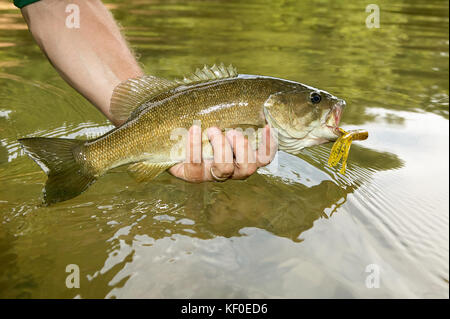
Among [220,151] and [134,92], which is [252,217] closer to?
[220,151]

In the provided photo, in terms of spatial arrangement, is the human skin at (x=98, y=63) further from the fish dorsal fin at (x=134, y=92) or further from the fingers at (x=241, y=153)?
the fish dorsal fin at (x=134, y=92)

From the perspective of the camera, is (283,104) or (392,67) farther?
(392,67)

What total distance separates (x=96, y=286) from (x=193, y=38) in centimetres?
555

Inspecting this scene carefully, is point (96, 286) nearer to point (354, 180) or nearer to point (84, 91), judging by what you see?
point (84, 91)

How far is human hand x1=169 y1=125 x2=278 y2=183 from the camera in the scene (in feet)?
7.98

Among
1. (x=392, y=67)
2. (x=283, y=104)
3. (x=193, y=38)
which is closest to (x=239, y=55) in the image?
(x=193, y=38)

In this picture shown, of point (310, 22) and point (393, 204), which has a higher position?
point (310, 22)

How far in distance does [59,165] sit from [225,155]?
3.14 ft

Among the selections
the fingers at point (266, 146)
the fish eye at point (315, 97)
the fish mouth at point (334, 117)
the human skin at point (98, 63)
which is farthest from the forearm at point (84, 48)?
the fish mouth at point (334, 117)

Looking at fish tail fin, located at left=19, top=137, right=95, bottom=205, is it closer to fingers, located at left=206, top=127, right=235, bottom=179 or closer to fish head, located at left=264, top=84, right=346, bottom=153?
fingers, located at left=206, top=127, right=235, bottom=179

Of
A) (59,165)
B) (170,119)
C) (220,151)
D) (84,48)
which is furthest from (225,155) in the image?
(84,48)

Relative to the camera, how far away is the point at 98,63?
8.63 ft

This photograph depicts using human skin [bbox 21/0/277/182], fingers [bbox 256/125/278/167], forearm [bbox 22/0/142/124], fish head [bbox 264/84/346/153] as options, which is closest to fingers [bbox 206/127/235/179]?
human skin [bbox 21/0/277/182]
